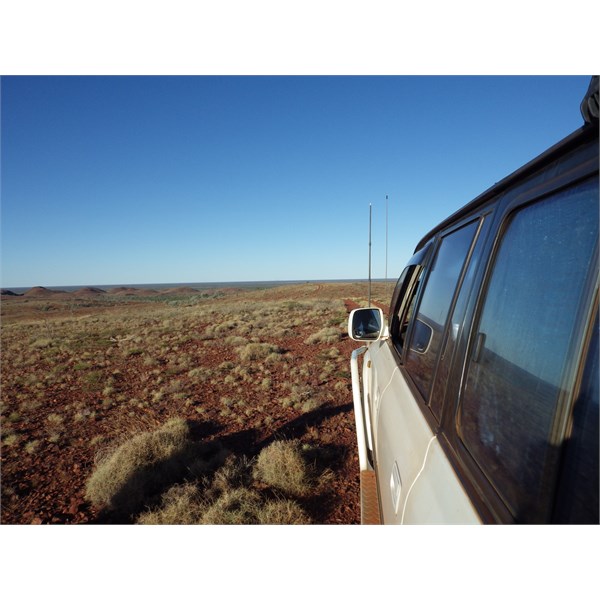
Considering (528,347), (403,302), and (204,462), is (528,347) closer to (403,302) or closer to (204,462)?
(403,302)

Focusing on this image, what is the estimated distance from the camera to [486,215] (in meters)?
1.27

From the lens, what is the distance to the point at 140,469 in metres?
4.33

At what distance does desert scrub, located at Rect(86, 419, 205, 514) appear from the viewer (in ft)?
12.9

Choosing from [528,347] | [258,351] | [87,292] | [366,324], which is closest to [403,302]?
[366,324]

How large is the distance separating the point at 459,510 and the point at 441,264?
49.4 inches

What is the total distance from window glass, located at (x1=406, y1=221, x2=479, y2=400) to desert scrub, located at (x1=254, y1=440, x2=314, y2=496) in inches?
106

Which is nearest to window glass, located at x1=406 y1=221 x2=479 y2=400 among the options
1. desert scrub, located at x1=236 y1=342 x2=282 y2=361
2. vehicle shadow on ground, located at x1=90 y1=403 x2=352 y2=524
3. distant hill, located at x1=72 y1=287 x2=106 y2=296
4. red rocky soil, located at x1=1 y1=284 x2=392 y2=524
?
red rocky soil, located at x1=1 y1=284 x2=392 y2=524

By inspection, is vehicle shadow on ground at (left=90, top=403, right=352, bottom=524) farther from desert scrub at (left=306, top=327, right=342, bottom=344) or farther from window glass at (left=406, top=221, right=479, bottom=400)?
desert scrub at (left=306, top=327, right=342, bottom=344)

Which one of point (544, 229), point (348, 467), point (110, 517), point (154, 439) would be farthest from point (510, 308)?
point (154, 439)

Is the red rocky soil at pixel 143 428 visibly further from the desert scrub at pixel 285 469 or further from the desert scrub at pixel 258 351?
the desert scrub at pixel 258 351

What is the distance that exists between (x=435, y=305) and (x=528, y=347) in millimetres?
905

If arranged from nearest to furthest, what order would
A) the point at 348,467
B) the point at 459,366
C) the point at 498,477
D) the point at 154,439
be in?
the point at 498,477 → the point at 459,366 → the point at 348,467 → the point at 154,439

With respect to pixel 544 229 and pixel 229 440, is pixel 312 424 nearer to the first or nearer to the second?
pixel 229 440

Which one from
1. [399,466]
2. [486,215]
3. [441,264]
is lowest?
[399,466]
